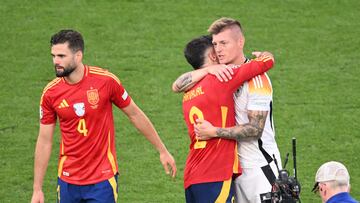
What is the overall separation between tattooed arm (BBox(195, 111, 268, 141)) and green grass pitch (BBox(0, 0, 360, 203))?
348 centimetres

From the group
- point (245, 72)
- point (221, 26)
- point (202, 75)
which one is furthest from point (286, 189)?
point (221, 26)

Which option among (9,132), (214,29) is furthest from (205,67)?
(9,132)

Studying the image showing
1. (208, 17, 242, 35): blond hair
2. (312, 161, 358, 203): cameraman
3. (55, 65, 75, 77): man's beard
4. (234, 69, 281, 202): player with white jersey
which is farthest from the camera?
(55, 65, 75, 77): man's beard

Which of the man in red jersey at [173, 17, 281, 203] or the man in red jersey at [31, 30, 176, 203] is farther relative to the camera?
the man in red jersey at [31, 30, 176, 203]

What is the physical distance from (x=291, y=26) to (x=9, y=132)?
5.27m

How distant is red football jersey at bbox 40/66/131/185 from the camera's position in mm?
8609

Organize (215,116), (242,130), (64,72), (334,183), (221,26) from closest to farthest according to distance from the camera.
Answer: (334,183) < (242,130) < (215,116) < (221,26) < (64,72)

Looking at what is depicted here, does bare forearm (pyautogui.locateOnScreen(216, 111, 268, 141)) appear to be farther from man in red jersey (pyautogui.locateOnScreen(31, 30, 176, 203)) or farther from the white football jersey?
man in red jersey (pyautogui.locateOnScreen(31, 30, 176, 203))

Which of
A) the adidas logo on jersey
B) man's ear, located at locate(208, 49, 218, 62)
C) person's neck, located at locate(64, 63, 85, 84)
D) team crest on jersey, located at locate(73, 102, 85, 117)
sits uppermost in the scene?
man's ear, located at locate(208, 49, 218, 62)

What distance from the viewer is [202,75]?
27.5 ft

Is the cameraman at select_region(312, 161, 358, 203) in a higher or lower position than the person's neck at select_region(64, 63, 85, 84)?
lower

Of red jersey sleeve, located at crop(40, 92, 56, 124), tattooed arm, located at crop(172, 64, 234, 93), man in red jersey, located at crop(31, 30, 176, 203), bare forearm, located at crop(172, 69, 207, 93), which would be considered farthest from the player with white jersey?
red jersey sleeve, located at crop(40, 92, 56, 124)

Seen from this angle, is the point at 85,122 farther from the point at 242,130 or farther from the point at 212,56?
the point at 242,130

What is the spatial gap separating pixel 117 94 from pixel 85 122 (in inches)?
15.5
